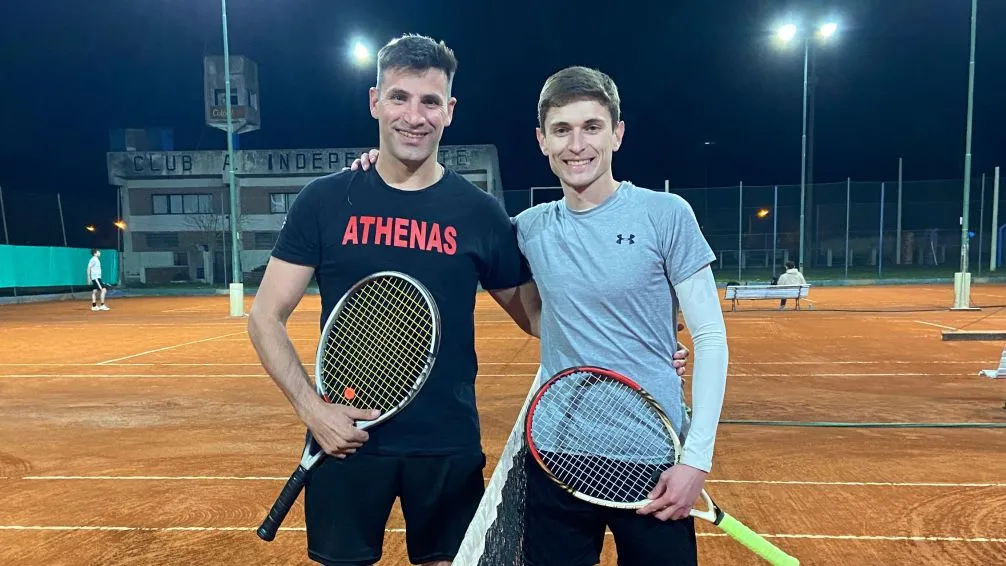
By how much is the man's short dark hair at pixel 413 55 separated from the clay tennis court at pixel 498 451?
144 centimetres

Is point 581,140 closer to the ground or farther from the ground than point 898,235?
farther from the ground

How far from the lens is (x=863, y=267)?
114 ft

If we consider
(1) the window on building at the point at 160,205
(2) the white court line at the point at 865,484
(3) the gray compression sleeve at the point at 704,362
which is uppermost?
(1) the window on building at the point at 160,205

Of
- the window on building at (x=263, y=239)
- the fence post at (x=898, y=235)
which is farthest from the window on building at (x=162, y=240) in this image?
the fence post at (x=898, y=235)

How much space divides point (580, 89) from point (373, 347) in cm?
113

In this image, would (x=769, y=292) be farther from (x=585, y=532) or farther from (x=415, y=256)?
(x=415, y=256)

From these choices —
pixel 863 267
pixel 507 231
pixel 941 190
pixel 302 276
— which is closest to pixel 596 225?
pixel 507 231

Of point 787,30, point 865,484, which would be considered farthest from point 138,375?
point 787,30

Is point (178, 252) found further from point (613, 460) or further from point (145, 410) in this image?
point (613, 460)

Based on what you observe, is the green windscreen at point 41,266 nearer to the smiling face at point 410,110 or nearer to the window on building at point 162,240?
the window on building at point 162,240

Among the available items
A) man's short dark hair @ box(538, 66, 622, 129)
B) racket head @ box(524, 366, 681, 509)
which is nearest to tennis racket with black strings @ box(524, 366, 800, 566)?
racket head @ box(524, 366, 681, 509)

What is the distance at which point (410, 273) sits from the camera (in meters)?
2.03

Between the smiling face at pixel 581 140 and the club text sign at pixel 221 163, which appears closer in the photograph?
the smiling face at pixel 581 140

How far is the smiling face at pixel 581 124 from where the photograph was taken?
6.68ft
